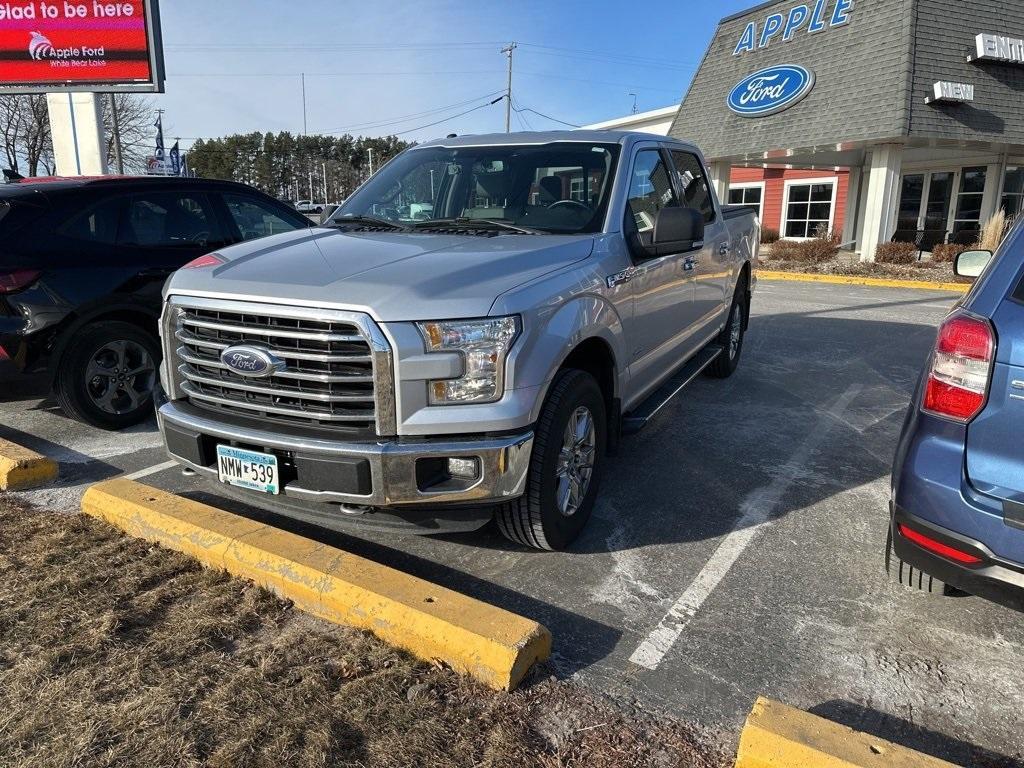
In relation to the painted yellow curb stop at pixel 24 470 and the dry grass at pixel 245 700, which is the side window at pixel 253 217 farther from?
the dry grass at pixel 245 700

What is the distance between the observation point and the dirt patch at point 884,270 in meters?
15.2

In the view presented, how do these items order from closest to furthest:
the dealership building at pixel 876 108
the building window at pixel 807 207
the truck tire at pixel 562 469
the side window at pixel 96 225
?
1. the truck tire at pixel 562 469
2. the side window at pixel 96 225
3. the dealership building at pixel 876 108
4. the building window at pixel 807 207

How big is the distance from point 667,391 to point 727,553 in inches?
56.5

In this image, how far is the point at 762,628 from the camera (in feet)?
9.72

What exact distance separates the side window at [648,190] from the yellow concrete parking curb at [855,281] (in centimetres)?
1059

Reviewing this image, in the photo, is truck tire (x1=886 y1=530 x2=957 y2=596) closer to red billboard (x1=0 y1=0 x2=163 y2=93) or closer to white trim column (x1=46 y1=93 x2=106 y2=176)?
red billboard (x1=0 y1=0 x2=163 y2=93)

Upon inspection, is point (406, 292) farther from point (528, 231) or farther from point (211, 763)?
point (211, 763)

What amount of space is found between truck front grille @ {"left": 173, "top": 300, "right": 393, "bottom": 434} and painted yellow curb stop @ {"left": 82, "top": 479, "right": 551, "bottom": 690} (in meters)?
0.58

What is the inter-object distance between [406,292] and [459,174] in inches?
73.9

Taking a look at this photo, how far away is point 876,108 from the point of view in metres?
15.8

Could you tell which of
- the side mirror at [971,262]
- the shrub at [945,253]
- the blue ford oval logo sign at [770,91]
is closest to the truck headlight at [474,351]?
the side mirror at [971,262]

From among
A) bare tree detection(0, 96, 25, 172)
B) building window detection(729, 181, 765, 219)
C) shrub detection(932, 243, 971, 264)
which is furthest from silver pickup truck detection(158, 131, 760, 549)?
bare tree detection(0, 96, 25, 172)

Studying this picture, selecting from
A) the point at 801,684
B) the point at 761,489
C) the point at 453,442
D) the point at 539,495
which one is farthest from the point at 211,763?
the point at 761,489

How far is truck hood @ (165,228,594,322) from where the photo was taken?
9.30ft
